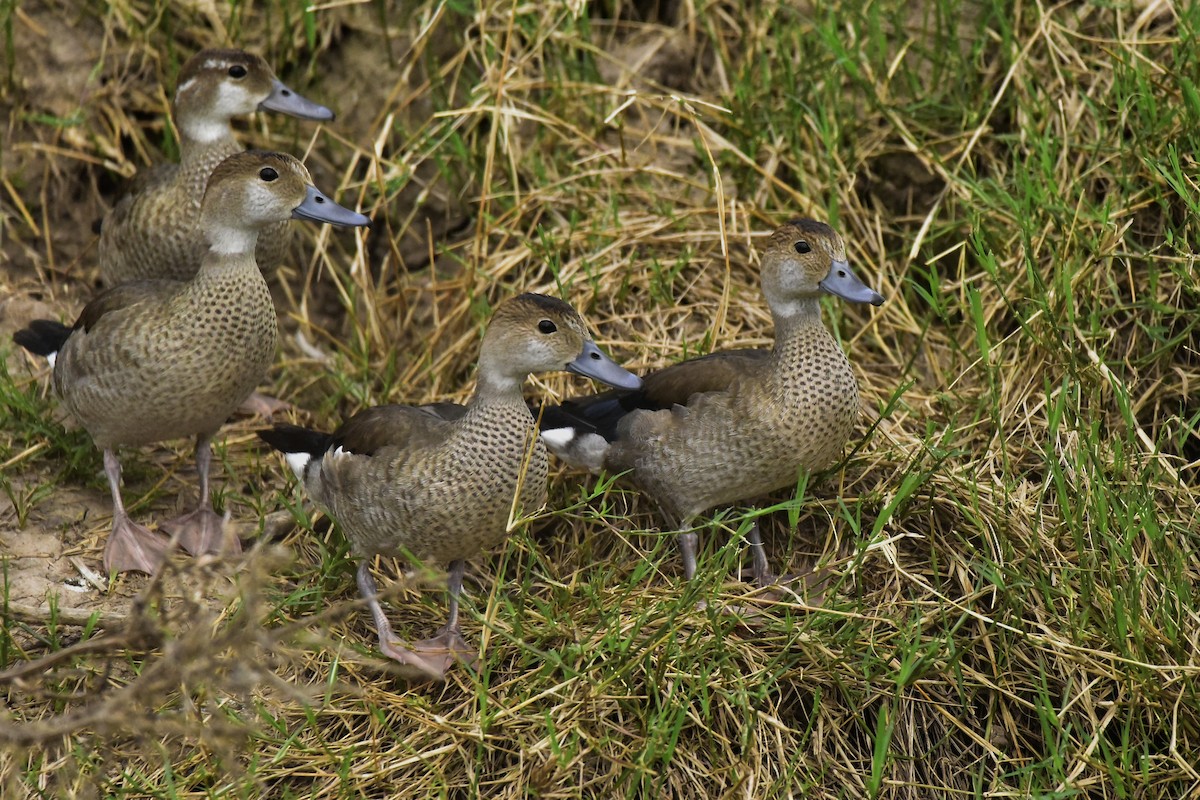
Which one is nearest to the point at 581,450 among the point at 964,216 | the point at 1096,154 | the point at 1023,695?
the point at 1023,695

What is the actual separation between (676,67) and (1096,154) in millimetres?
1868

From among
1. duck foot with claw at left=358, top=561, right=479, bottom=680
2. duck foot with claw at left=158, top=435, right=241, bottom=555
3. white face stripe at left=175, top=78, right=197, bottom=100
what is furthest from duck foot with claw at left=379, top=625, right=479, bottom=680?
white face stripe at left=175, top=78, right=197, bottom=100

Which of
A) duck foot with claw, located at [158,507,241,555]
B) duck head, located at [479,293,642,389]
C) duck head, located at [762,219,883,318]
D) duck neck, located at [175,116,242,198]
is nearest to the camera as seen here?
duck head, located at [479,293,642,389]

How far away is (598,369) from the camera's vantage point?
4.27m

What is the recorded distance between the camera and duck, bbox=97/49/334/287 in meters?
5.26

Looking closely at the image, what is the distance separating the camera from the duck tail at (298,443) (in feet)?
15.0

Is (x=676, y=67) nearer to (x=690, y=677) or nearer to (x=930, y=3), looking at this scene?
(x=930, y=3)

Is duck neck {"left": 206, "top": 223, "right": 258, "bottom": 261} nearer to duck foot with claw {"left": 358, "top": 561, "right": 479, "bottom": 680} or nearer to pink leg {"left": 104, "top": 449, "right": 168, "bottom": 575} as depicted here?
pink leg {"left": 104, "top": 449, "right": 168, "bottom": 575}

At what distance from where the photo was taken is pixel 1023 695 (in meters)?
4.03

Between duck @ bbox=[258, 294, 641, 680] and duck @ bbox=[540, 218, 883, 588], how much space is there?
0.60 ft

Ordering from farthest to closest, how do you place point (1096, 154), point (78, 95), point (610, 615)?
point (78, 95) → point (1096, 154) → point (610, 615)

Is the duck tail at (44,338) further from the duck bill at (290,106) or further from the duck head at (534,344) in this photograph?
the duck head at (534,344)

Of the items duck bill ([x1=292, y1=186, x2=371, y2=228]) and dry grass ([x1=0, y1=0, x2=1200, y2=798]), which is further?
duck bill ([x1=292, y1=186, x2=371, y2=228])

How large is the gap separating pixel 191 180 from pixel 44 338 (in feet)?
2.64
